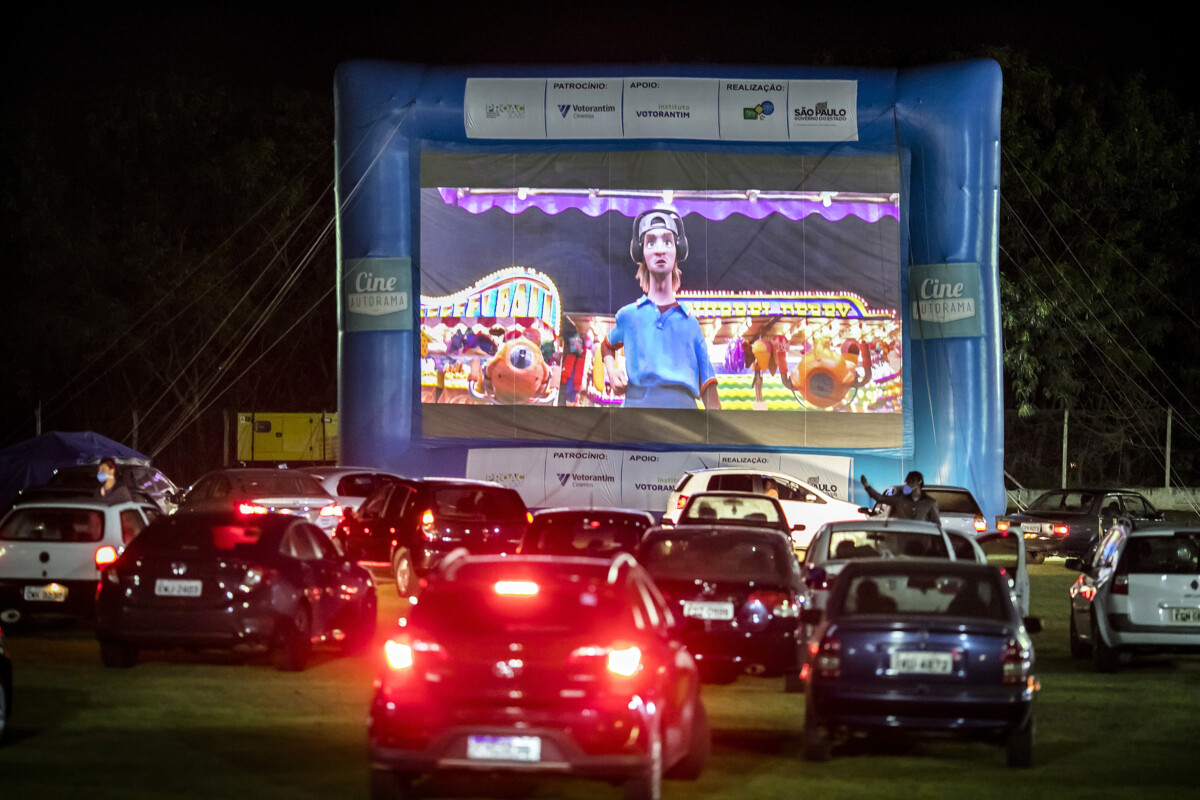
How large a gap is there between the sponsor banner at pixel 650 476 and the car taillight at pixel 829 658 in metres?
22.6

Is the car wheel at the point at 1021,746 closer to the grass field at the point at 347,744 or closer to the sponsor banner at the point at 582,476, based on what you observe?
the grass field at the point at 347,744

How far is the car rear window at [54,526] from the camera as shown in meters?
16.7

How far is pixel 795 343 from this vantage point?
32.2m

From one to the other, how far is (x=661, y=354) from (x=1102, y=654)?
1761 cm

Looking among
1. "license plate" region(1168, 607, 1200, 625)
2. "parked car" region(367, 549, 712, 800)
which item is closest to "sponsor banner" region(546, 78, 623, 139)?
"license plate" region(1168, 607, 1200, 625)

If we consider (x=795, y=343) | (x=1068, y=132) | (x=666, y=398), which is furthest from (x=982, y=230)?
(x=1068, y=132)

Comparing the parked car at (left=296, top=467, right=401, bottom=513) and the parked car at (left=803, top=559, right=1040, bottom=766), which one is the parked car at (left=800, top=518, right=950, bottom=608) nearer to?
the parked car at (left=803, top=559, right=1040, bottom=766)

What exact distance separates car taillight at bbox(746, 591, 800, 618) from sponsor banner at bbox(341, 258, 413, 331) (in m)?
20.3

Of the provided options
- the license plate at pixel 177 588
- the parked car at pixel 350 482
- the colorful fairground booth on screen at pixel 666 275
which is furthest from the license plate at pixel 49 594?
the colorful fairground booth on screen at pixel 666 275

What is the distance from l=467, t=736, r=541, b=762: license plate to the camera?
26.5 feet

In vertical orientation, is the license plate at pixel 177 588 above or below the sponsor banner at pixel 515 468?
below

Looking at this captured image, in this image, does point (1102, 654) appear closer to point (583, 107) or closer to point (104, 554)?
point (104, 554)

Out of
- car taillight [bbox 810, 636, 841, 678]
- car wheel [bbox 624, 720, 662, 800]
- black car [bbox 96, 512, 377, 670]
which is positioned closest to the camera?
car wheel [bbox 624, 720, 662, 800]

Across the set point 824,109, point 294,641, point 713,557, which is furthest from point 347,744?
point 824,109
